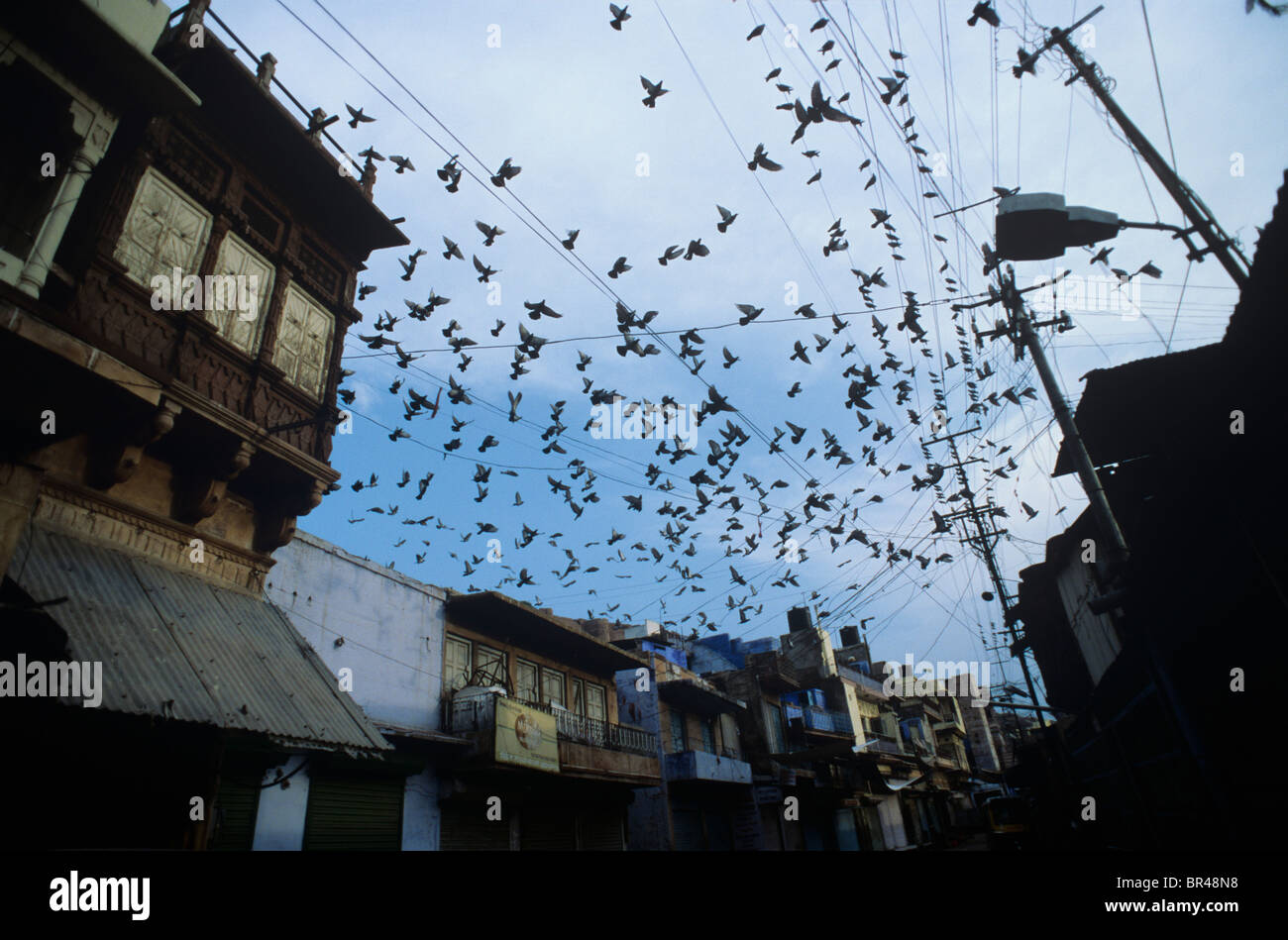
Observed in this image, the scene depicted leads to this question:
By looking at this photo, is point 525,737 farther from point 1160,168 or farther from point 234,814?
point 1160,168

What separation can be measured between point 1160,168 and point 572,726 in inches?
623

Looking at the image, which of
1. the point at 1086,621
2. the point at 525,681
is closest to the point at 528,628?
the point at 525,681

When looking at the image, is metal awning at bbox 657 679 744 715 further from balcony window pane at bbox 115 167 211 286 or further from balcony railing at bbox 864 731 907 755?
balcony window pane at bbox 115 167 211 286

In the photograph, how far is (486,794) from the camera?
44.1ft

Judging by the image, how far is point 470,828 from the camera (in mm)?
13016

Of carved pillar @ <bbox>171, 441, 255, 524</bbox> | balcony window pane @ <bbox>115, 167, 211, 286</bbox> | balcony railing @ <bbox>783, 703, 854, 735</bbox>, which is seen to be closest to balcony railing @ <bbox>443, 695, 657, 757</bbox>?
carved pillar @ <bbox>171, 441, 255, 524</bbox>

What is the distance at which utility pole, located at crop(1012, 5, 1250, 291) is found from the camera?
7926 millimetres

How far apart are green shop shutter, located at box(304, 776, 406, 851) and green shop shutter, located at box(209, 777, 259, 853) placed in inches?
41.5

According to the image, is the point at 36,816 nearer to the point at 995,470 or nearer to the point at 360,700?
the point at 360,700

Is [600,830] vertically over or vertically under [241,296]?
under

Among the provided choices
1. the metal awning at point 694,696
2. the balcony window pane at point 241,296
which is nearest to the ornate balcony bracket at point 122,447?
the balcony window pane at point 241,296

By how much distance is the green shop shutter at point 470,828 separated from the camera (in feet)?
40.8

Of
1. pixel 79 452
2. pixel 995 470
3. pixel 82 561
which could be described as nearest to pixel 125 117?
pixel 79 452
